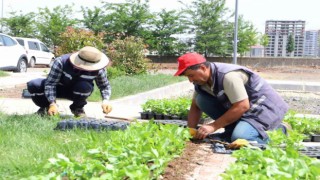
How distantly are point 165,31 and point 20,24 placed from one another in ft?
33.4

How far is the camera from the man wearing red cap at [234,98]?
167 inches

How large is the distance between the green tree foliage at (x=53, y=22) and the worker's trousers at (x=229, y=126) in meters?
28.2

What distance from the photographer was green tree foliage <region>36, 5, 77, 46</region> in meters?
32.4

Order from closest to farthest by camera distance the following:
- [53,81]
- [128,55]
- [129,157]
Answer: [129,157] < [53,81] < [128,55]

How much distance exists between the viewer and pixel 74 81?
5.96 meters

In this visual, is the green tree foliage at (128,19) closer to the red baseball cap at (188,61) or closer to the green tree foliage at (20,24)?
the green tree foliage at (20,24)

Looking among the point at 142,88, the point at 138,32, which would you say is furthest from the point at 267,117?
the point at 138,32

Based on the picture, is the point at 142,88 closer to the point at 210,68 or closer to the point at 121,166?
the point at 210,68

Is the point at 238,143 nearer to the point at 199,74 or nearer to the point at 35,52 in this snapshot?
the point at 199,74

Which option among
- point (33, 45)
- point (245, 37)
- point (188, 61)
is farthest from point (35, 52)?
point (188, 61)

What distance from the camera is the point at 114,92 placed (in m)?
9.98

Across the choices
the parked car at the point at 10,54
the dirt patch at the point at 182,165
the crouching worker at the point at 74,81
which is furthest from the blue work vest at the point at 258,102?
the parked car at the point at 10,54

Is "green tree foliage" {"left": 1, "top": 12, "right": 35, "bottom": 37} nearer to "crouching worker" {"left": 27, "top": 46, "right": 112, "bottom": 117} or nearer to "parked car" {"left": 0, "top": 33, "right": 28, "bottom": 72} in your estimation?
"parked car" {"left": 0, "top": 33, "right": 28, "bottom": 72}

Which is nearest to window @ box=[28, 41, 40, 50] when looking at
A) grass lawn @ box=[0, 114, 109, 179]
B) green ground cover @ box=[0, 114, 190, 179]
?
grass lawn @ box=[0, 114, 109, 179]
